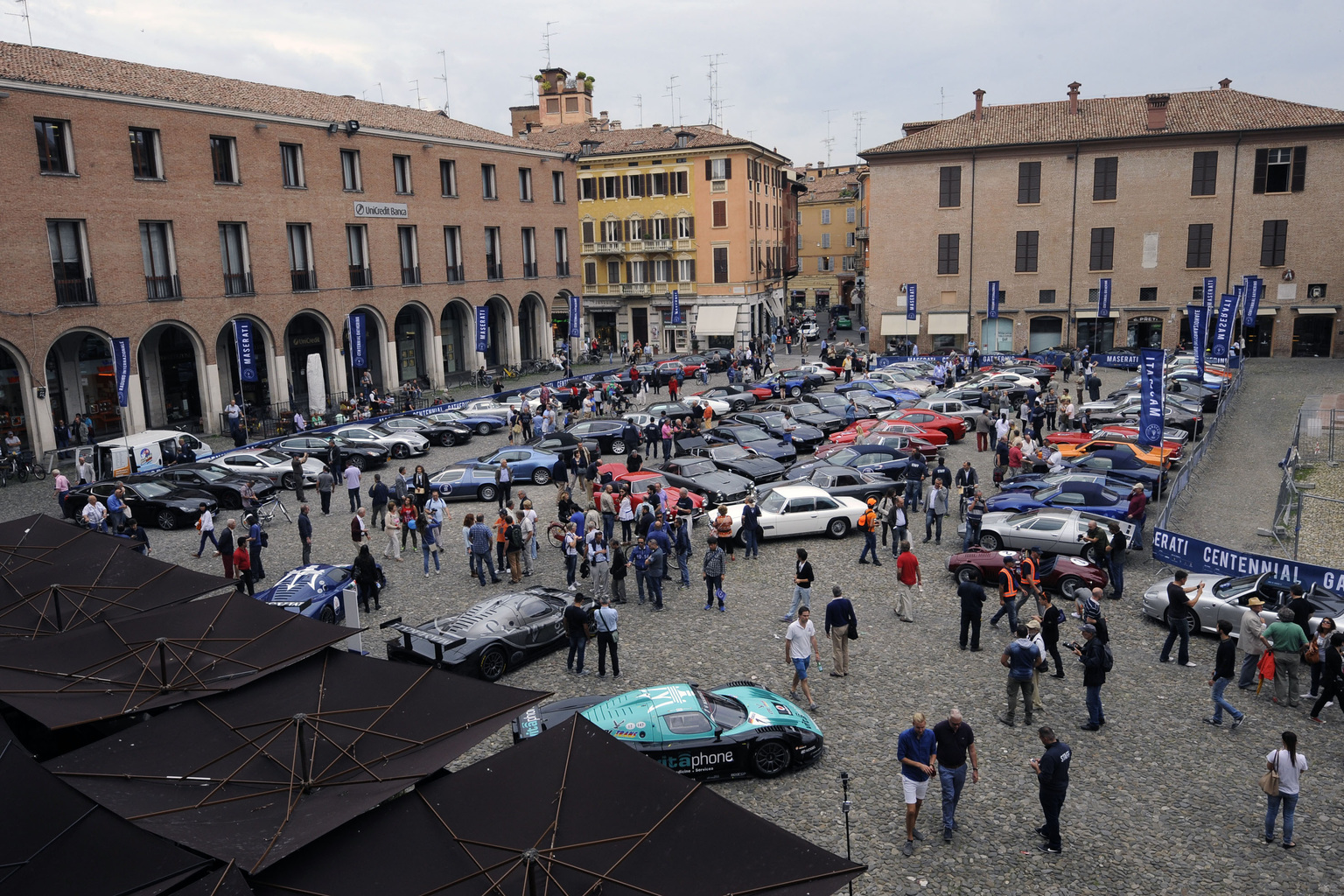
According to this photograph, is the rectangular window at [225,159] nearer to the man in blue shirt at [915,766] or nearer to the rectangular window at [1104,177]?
the man in blue shirt at [915,766]

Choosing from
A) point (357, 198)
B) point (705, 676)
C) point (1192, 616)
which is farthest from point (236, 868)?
point (357, 198)

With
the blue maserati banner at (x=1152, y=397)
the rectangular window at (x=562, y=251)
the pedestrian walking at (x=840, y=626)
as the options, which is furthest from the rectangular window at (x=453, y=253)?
the pedestrian walking at (x=840, y=626)

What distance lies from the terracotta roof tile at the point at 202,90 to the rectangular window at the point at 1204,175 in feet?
129

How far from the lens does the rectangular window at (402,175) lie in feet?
160

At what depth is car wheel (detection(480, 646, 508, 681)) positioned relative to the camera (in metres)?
15.6

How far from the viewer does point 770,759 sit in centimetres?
1238

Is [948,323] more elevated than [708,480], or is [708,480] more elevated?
[948,323]

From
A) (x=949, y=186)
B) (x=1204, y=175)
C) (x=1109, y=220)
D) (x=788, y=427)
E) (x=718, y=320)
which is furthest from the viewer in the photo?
(x=718, y=320)

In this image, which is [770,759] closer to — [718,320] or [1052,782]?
[1052,782]

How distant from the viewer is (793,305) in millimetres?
105750

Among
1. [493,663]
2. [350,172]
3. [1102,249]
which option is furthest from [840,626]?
[1102,249]

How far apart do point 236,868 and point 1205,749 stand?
11.9m

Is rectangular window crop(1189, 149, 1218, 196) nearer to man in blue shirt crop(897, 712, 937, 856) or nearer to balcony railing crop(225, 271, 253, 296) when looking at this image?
balcony railing crop(225, 271, 253, 296)

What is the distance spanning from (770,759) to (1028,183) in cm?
5311
